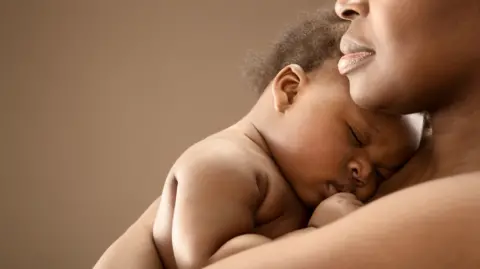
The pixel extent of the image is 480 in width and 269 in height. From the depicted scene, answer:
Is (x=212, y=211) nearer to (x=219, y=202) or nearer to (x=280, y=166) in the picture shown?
(x=219, y=202)

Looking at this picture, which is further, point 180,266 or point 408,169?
point 408,169

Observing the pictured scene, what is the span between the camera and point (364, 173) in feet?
2.79

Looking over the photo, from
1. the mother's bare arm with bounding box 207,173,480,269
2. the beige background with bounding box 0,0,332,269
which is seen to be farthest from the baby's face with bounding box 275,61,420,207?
the beige background with bounding box 0,0,332,269

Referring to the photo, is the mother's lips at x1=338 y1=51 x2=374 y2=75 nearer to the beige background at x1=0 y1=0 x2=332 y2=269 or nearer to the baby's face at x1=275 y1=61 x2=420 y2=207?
the baby's face at x1=275 y1=61 x2=420 y2=207

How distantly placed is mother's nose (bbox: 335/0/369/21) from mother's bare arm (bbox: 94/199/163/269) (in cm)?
36

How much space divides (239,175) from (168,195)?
90 millimetres

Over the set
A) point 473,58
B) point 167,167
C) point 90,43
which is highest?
point 90,43

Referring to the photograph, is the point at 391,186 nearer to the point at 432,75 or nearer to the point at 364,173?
the point at 364,173

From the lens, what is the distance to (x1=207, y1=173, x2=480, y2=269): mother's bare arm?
51cm

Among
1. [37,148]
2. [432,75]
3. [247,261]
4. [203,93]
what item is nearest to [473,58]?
[432,75]

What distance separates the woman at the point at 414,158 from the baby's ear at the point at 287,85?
0.14 m

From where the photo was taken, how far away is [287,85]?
3.06ft

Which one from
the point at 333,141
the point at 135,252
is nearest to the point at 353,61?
the point at 333,141

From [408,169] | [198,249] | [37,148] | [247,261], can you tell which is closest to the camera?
[247,261]
